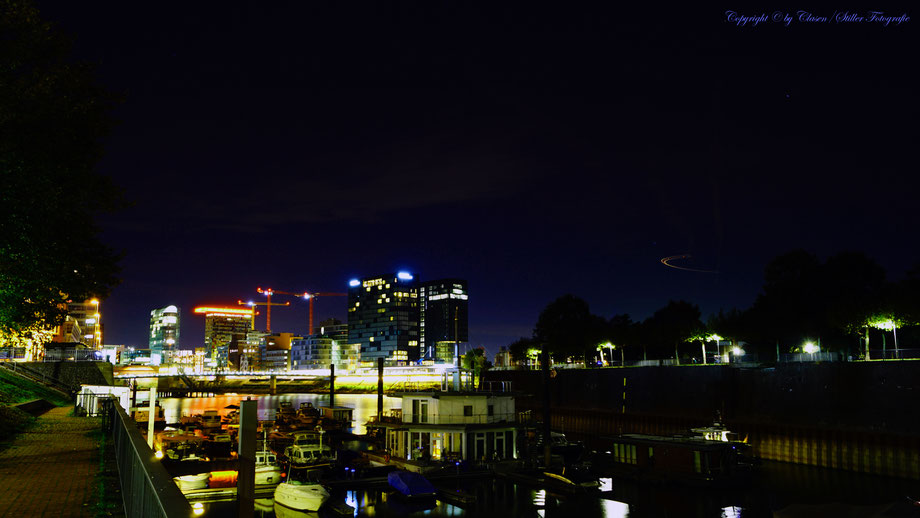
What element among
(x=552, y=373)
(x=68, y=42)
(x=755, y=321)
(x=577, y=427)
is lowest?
(x=577, y=427)

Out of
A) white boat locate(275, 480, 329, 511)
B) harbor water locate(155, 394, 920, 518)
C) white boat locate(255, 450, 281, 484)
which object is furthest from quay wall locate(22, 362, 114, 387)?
harbor water locate(155, 394, 920, 518)

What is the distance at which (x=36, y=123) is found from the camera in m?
16.5

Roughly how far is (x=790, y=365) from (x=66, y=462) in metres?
56.5

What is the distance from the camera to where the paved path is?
451 inches

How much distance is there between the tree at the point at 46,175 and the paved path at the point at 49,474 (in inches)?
175

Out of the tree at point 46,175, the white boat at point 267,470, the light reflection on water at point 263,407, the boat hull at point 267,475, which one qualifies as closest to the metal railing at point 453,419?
the white boat at point 267,470

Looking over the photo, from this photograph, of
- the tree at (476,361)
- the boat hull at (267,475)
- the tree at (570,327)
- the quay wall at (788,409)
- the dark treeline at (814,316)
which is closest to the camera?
the boat hull at (267,475)

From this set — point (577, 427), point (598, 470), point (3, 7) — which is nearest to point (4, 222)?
point (3, 7)

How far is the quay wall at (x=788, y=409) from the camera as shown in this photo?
44.7m

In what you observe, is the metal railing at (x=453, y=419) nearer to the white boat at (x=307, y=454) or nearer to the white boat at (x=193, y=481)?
the white boat at (x=307, y=454)

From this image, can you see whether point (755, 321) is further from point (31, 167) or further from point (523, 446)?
point (31, 167)

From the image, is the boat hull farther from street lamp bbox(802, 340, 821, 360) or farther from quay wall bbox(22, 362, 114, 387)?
street lamp bbox(802, 340, 821, 360)

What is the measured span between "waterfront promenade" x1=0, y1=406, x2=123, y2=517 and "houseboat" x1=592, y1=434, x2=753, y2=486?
34568 mm

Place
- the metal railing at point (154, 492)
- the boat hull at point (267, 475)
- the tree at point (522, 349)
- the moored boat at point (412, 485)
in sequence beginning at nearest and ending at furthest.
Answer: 1. the metal railing at point (154, 492)
2. the moored boat at point (412, 485)
3. the boat hull at point (267, 475)
4. the tree at point (522, 349)
